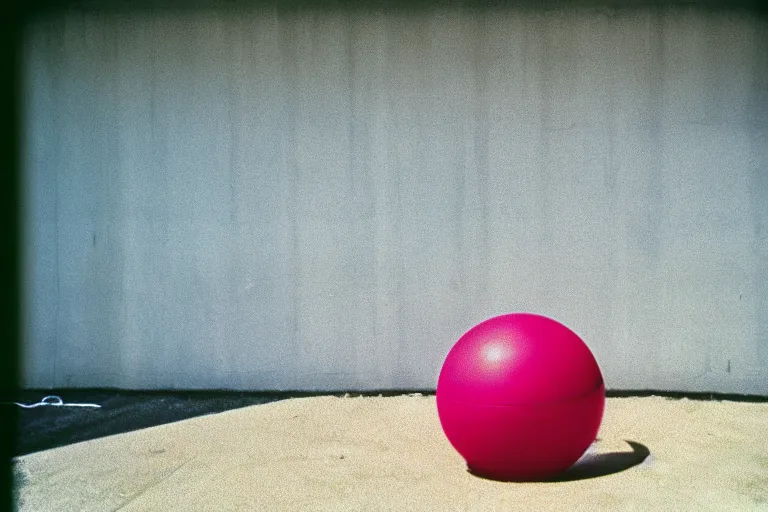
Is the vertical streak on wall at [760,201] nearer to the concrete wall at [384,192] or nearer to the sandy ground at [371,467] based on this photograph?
the concrete wall at [384,192]

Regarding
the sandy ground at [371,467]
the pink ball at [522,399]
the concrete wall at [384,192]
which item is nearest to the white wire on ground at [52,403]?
the concrete wall at [384,192]

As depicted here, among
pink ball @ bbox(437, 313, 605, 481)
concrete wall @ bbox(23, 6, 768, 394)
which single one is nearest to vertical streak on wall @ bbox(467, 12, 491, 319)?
concrete wall @ bbox(23, 6, 768, 394)

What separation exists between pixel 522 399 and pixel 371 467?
1.06m

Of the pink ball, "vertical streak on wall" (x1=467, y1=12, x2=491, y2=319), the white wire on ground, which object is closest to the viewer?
the pink ball

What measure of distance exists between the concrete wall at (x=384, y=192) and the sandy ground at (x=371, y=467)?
0.78 meters

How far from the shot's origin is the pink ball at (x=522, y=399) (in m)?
3.28

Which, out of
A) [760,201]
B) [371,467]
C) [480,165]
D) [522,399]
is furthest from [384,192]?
[760,201]

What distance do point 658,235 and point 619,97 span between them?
117 cm

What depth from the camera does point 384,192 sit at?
18.7ft

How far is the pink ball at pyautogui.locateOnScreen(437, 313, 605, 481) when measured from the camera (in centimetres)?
Answer: 328

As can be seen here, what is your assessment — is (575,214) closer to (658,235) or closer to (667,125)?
(658,235)

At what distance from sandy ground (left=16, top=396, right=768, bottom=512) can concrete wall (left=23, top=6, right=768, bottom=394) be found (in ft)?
2.55

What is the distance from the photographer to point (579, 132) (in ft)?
18.4

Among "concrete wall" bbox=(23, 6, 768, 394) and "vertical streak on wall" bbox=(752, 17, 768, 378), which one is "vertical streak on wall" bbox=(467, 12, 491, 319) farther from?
"vertical streak on wall" bbox=(752, 17, 768, 378)
